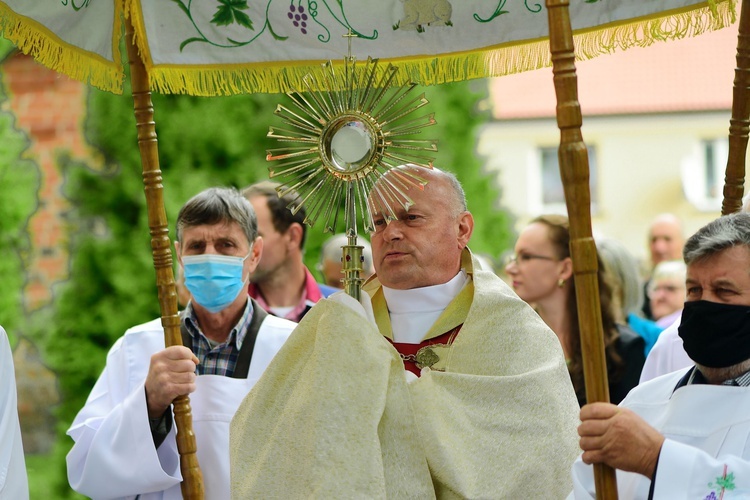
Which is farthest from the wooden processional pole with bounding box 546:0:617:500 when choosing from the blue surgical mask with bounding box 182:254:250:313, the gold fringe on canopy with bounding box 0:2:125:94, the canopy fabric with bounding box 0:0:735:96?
the gold fringe on canopy with bounding box 0:2:125:94

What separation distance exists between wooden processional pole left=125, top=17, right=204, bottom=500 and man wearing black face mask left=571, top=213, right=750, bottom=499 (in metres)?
1.53

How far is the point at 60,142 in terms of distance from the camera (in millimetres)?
13094

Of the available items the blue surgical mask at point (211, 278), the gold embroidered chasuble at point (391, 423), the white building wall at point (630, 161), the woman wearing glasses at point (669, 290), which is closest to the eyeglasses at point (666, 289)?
the woman wearing glasses at point (669, 290)

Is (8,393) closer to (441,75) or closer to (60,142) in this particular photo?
(441,75)

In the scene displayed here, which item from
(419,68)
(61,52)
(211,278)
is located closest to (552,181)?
(419,68)

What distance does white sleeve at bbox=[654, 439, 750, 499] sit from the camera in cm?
308

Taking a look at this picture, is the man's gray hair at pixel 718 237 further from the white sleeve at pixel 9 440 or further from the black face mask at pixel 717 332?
the white sleeve at pixel 9 440

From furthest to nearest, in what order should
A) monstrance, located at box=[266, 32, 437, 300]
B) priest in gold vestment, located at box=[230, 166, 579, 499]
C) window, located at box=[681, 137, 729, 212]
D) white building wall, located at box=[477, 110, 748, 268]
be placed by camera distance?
white building wall, located at box=[477, 110, 748, 268] → window, located at box=[681, 137, 729, 212] → monstrance, located at box=[266, 32, 437, 300] → priest in gold vestment, located at box=[230, 166, 579, 499]

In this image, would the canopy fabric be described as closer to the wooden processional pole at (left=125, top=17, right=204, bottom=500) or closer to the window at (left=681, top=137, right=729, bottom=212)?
the wooden processional pole at (left=125, top=17, right=204, bottom=500)

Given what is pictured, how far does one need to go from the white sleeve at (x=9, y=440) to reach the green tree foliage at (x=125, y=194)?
5.07 m

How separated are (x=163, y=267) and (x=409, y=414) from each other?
1.30 meters

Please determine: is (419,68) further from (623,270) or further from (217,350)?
(623,270)

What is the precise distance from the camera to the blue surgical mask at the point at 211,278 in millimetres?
4492

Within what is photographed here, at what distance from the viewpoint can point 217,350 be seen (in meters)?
4.61
